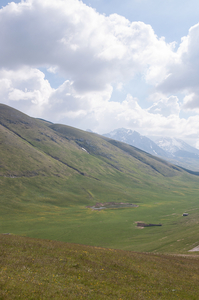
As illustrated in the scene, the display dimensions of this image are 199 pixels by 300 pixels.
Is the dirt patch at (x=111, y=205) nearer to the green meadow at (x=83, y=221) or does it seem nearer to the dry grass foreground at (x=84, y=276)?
the green meadow at (x=83, y=221)

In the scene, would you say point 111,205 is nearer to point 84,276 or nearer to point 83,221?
point 83,221

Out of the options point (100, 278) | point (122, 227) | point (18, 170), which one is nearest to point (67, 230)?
point (122, 227)

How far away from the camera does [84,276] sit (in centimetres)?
2119

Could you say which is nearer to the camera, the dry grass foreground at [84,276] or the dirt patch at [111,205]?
the dry grass foreground at [84,276]

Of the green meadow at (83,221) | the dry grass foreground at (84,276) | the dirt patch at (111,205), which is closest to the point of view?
the dry grass foreground at (84,276)

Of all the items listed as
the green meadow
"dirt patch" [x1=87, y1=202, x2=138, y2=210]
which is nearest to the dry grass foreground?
the green meadow

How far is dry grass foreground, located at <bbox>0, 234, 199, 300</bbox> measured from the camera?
55.0ft

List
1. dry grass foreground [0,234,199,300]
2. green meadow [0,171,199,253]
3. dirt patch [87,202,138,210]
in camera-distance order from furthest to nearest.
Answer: dirt patch [87,202,138,210] < green meadow [0,171,199,253] < dry grass foreground [0,234,199,300]

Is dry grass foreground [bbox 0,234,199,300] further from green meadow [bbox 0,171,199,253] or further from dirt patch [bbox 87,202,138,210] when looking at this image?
dirt patch [bbox 87,202,138,210]

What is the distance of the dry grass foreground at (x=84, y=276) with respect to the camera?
16.8m

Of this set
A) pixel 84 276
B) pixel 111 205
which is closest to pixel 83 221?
pixel 111 205

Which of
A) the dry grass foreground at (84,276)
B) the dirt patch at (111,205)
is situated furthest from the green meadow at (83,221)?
the dry grass foreground at (84,276)

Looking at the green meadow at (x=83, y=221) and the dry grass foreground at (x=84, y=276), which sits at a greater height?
the dry grass foreground at (x=84, y=276)

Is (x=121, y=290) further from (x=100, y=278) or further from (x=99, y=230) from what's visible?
(x=99, y=230)
